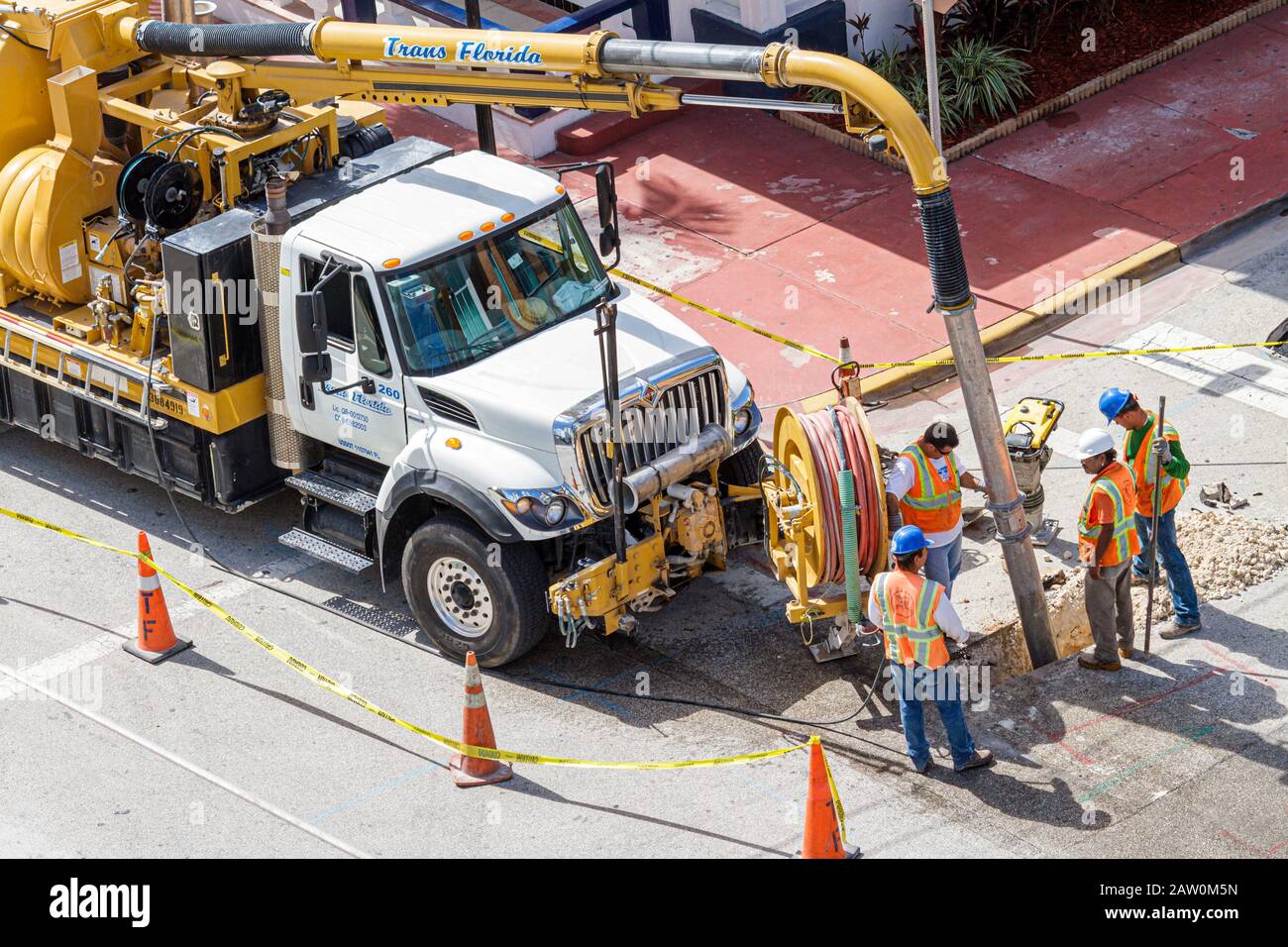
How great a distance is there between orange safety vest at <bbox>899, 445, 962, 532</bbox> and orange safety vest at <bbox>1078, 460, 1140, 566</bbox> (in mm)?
735

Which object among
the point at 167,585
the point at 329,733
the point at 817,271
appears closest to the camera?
the point at 329,733

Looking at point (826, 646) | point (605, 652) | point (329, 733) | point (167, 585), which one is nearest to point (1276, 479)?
point (826, 646)

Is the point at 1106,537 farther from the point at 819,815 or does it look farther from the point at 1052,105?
the point at 1052,105

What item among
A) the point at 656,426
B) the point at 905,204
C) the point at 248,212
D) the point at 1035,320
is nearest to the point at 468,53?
the point at 248,212

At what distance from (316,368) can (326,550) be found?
4.85 feet

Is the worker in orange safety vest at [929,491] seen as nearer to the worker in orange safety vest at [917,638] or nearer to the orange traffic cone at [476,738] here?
the worker in orange safety vest at [917,638]

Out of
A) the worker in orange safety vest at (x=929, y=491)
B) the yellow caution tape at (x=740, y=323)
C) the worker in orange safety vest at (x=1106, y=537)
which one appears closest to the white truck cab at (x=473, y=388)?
the worker in orange safety vest at (x=929, y=491)

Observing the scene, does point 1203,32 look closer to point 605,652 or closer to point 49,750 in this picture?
point 605,652

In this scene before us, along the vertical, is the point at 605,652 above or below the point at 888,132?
below

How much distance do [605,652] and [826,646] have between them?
1.41m

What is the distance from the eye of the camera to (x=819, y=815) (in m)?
9.31

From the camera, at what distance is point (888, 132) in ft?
33.9

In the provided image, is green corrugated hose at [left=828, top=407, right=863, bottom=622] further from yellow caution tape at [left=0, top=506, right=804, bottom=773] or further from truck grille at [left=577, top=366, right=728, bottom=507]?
truck grille at [left=577, top=366, right=728, bottom=507]

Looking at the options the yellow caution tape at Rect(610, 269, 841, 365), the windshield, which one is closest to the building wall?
the yellow caution tape at Rect(610, 269, 841, 365)
